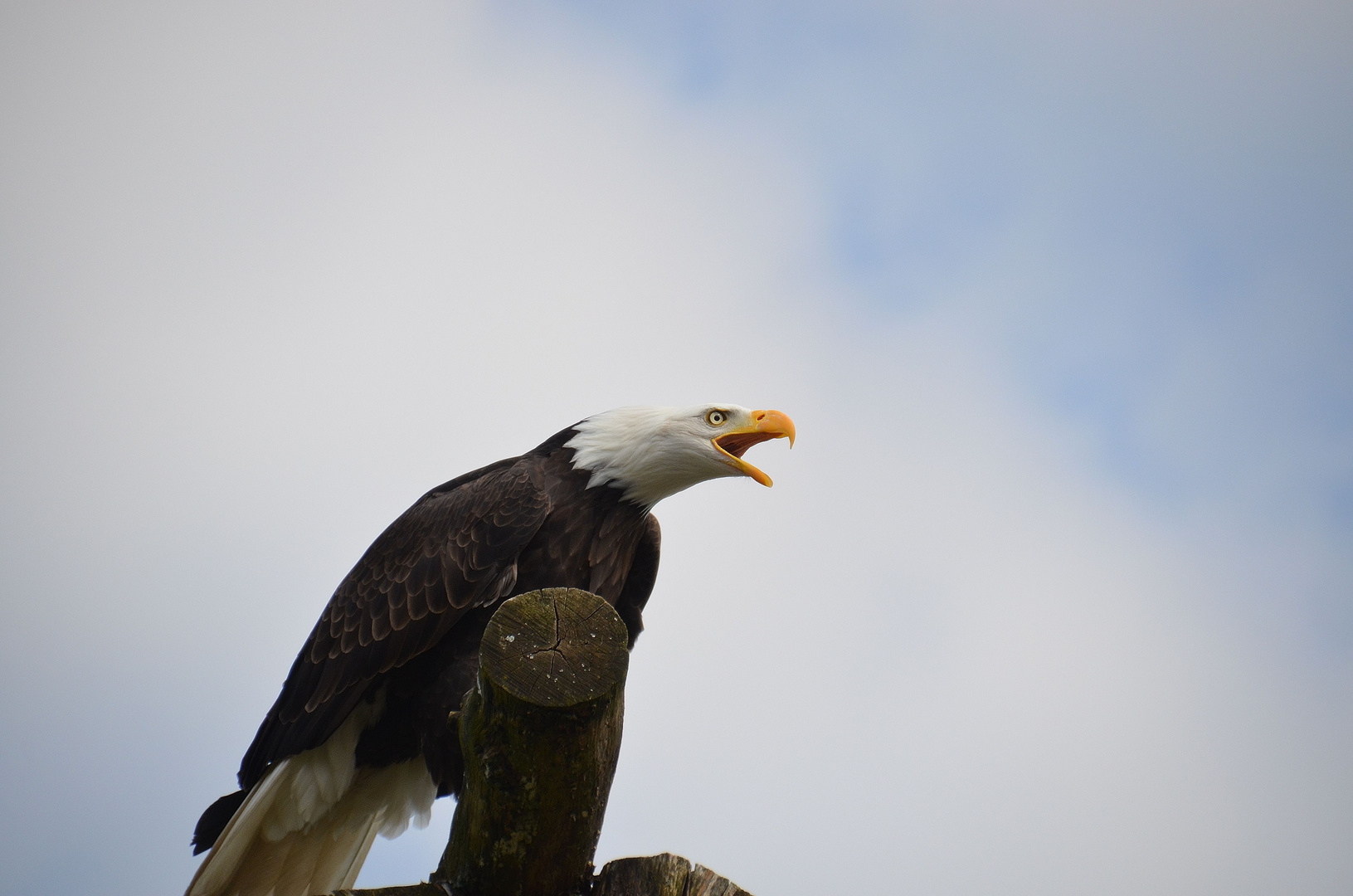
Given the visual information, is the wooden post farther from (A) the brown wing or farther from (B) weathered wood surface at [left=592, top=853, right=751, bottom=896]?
(A) the brown wing

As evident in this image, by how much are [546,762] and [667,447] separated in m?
2.67

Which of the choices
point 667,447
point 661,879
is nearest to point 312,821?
point 667,447

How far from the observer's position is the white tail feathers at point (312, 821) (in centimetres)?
466

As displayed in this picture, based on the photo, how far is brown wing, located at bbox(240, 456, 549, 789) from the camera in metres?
4.69

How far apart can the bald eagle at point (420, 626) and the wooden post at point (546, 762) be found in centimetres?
170

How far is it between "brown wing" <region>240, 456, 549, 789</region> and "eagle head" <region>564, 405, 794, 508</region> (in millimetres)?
330

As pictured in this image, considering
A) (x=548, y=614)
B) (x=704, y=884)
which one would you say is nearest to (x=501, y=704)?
(x=548, y=614)

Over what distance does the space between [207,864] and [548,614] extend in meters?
2.91

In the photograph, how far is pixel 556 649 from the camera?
2686 mm

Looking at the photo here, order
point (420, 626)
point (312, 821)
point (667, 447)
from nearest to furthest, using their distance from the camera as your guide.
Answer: point (420, 626)
point (312, 821)
point (667, 447)

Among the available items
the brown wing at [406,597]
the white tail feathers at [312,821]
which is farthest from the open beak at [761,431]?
the white tail feathers at [312,821]

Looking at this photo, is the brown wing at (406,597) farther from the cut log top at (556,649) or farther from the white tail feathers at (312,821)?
the cut log top at (556,649)

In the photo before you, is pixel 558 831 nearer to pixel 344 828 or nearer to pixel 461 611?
pixel 461 611

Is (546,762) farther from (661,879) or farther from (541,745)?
(661,879)
